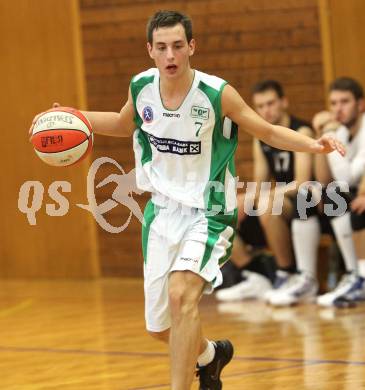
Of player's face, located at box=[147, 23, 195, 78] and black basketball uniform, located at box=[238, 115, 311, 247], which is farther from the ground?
player's face, located at box=[147, 23, 195, 78]

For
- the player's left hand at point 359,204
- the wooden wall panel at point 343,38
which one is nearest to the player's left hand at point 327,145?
the player's left hand at point 359,204

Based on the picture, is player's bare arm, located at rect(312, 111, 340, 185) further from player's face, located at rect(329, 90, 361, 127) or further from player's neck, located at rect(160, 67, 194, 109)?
player's neck, located at rect(160, 67, 194, 109)

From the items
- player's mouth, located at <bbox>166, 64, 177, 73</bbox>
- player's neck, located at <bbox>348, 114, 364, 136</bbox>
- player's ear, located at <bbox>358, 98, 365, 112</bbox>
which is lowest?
player's neck, located at <bbox>348, 114, 364, 136</bbox>

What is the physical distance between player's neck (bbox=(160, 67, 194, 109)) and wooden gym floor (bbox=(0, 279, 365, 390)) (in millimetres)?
1439

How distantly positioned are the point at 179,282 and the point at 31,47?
6.47m

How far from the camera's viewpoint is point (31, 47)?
1055 cm

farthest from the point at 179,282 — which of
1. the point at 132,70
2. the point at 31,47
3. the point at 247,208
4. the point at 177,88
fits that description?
the point at 31,47

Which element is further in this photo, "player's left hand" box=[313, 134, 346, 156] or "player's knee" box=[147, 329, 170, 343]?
"player's knee" box=[147, 329, 170, 343]

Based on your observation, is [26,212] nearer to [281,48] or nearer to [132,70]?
[132,70]

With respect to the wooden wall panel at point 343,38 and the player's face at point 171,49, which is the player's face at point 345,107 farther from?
the player's face at point 171,49

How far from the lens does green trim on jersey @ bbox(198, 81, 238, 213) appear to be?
477 centimetres
